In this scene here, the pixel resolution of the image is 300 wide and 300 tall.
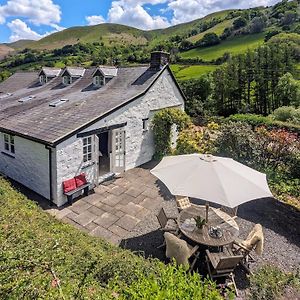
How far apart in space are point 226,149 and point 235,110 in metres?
26.1

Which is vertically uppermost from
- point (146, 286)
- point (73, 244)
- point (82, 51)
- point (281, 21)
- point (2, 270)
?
point (281, 21)

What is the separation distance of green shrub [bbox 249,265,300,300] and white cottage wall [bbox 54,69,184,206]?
8.38m

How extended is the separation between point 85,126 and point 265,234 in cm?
886

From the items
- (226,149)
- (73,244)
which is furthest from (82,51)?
(73,244)

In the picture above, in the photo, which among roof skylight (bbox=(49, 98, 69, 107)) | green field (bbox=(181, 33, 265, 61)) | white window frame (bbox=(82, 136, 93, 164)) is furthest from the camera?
green field (bbox=(181, 33, 265, 61))

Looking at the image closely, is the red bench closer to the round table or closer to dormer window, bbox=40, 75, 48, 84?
the round table

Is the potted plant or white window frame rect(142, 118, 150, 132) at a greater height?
white window frame rect(142, 118, 150, 132)

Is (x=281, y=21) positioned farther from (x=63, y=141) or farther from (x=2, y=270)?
(x=2, y=270)

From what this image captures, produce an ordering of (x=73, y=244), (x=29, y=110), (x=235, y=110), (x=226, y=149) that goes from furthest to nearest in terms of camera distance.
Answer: (x=235, y=110) < (x=29, y=110) < (x=226, y=149) < (x=73, y=244)

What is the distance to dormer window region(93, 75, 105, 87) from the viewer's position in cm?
1798

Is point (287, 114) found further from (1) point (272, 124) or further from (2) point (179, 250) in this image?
(2) point (179, 250)

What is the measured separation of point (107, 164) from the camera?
15.6 meters

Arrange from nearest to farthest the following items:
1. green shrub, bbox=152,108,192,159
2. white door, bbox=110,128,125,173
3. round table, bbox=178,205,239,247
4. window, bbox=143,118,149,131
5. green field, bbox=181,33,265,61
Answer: round table, bbox=178,205,239,247 < white door, bbox=110,128,125,173 < window, bbox=143,118,149,131 < green shrub, bbox=152,108,192,159 < green field, bbox=181,33,265,61

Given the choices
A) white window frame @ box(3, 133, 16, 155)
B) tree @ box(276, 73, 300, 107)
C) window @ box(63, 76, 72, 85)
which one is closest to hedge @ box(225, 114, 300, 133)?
tree @ box(276, 73, 300, 107)
